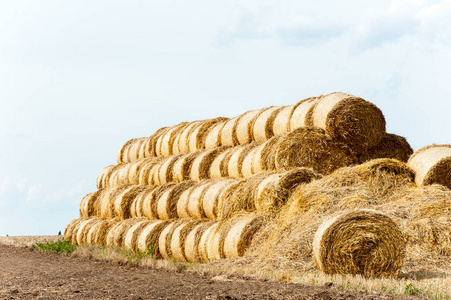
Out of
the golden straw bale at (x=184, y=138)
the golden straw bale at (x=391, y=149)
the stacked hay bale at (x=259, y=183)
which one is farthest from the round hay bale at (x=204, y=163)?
the golden straw bale at (x=391, y=149)

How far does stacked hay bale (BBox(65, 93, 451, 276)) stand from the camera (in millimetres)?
7027

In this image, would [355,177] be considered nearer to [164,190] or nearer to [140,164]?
[164,190]

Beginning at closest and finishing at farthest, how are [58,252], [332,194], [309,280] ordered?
[309,280] → [332,194] → [58,252]

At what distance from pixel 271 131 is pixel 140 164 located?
18.4 ft

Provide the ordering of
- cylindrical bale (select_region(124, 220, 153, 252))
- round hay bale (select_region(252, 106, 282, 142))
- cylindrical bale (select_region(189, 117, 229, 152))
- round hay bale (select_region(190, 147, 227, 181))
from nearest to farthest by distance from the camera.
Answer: round hay bale (select_region(252, 106, 282, 142)) < round hay bale (select_region(190, 147, 227, 181)) < cylindrical bale (select_region(124, 220, 153, 252)) < cylindrical bale (select_region(189, 117, 229, 152))

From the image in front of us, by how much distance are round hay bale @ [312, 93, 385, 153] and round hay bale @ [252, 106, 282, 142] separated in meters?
1.22

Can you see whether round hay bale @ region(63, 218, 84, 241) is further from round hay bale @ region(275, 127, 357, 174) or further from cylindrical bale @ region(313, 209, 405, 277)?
cylindrical bale @ region(313, 209, 405, 277)

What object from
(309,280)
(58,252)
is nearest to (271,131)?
(309,280)

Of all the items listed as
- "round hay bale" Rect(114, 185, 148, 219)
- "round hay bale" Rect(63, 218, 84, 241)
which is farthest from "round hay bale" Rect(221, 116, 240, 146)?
"round hay bale" Rect(63, 218, 84, 241)

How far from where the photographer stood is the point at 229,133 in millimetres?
12773

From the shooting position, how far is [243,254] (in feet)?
30.1

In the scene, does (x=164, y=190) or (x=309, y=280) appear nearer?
(x=309, y=280)

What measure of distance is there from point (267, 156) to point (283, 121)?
1070mm

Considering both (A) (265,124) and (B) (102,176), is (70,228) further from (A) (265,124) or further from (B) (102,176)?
(A) (265,124)
